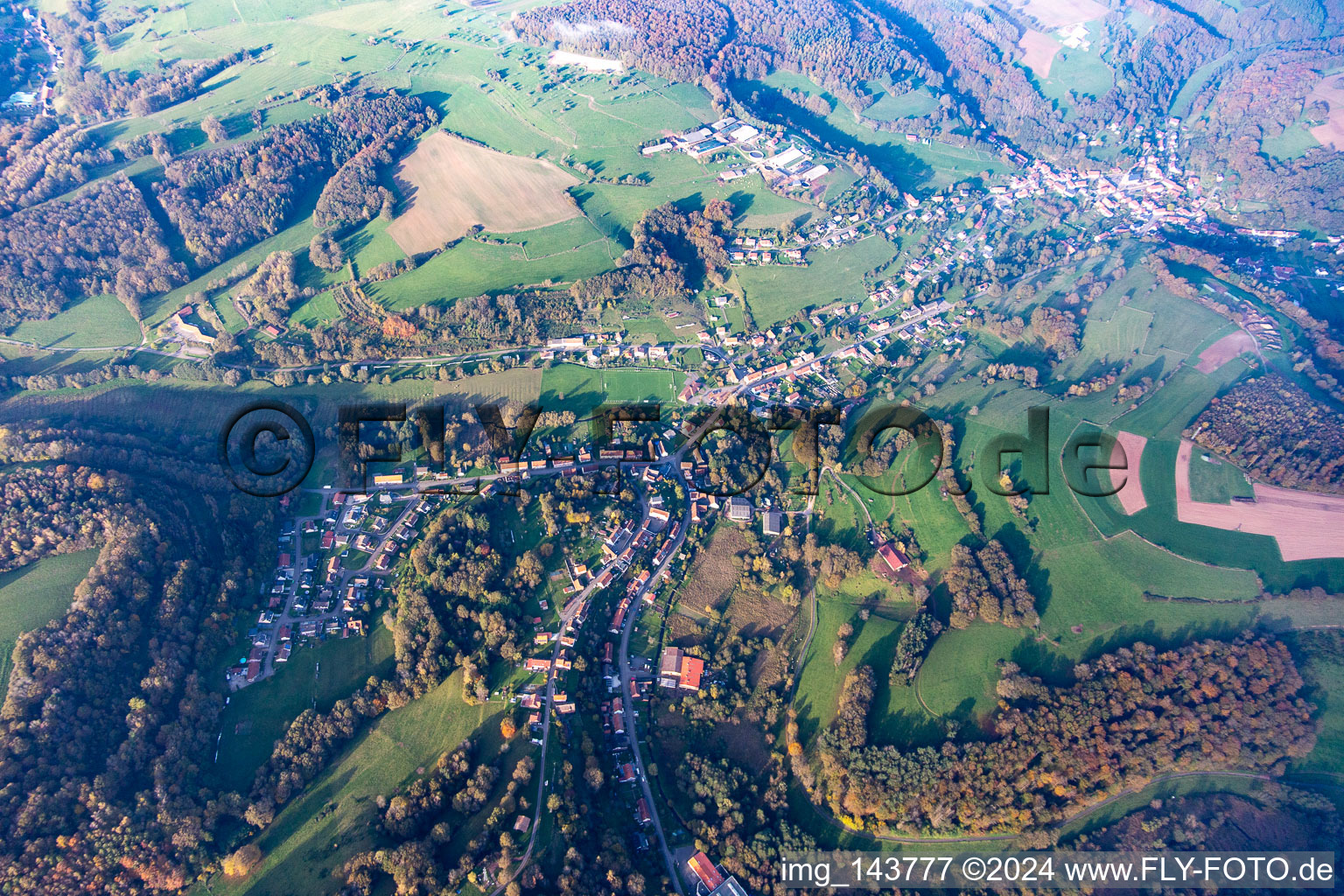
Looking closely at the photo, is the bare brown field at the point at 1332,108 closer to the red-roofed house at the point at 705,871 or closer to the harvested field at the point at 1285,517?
the harvested field at the point at 1285,517

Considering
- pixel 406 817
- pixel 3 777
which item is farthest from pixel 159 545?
pixel 406 817

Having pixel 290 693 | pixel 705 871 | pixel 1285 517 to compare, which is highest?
pixel 1285 517

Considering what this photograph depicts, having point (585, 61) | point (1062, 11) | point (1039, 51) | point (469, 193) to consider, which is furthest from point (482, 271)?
point (1062, 11)

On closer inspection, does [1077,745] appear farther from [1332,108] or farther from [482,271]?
[1332,108]

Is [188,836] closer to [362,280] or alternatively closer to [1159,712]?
[362,280]

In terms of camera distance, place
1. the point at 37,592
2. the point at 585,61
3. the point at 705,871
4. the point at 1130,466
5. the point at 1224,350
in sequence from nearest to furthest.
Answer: the point at 705,871 < the point at 37,592 < the point at 1130,466 < the point at 1224,350 < the point at 585,61
